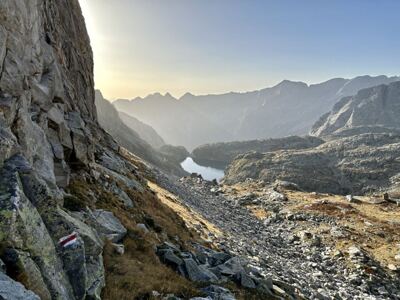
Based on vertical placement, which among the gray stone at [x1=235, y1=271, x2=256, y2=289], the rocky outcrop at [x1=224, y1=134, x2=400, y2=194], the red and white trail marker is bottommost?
the rocky outcrop at [x1=224, y1=134, x2=400, y2=194]

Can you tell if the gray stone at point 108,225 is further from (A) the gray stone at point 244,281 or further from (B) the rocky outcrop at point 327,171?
(B) the rocky outcrop at point 327,171

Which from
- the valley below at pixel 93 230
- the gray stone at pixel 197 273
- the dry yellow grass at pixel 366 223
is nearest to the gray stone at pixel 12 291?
the valley below at pixel 93 230

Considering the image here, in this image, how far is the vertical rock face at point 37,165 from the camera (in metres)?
9.70

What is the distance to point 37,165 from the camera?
52.7 feet

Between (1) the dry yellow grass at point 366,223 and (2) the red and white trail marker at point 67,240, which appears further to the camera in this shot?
(1) the dry yellow grass at point 366,223

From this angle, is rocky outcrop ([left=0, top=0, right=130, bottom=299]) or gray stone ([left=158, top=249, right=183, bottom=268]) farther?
gray stone ([left=158, top=249, right=183, bottom=268])

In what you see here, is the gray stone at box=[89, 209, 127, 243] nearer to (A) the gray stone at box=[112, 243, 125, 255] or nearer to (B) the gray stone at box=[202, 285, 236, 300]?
(A) the gray stone at box=[112, 243, 125, 255]

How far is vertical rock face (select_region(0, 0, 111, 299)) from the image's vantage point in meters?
9.70

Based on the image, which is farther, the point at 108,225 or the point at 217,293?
the point at 108,225

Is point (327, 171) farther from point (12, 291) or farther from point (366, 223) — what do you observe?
point (12, 291)

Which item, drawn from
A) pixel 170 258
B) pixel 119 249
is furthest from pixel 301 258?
pixel 119 249

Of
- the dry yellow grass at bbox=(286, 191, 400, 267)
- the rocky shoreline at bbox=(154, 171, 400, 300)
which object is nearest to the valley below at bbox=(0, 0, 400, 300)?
the rocky shoreline at bbox=(154, 171, 400, 300)

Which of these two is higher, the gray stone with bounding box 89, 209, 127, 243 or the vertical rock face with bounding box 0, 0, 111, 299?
the vertical rock face with bounding box 0, 0, 111, 299

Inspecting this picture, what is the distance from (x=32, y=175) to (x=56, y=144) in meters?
10.5
